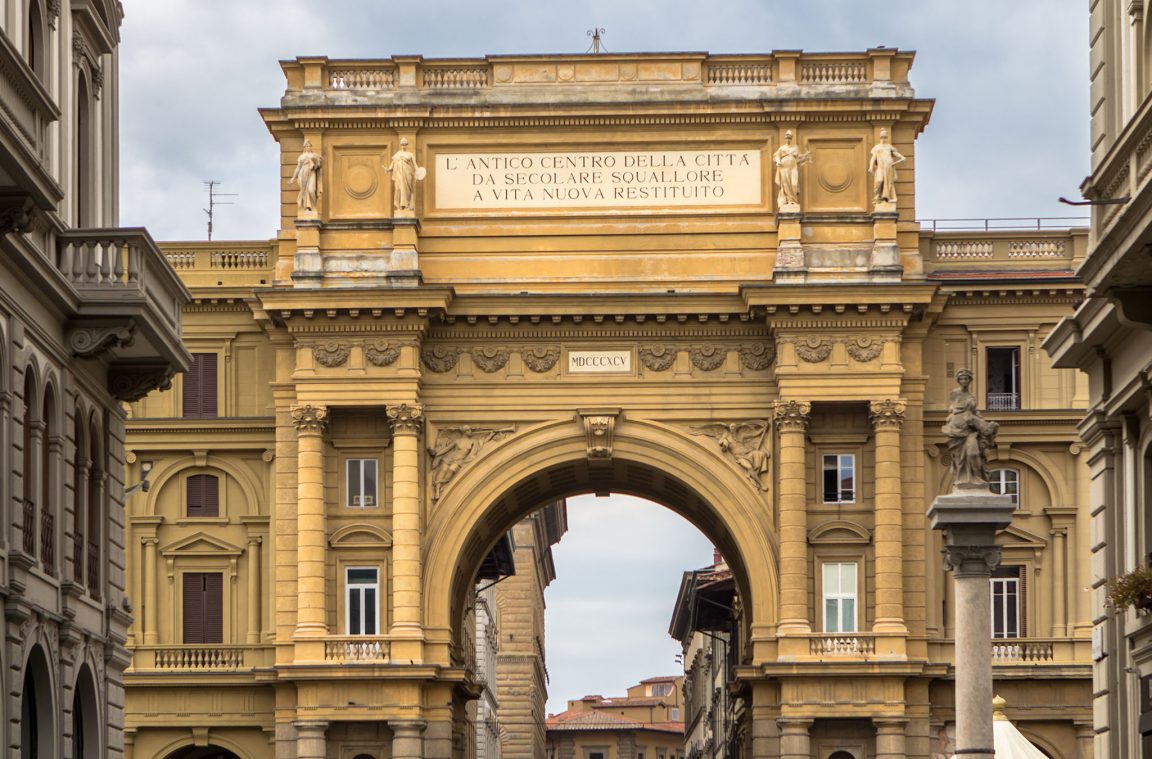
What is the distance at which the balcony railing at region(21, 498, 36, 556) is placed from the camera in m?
34.1

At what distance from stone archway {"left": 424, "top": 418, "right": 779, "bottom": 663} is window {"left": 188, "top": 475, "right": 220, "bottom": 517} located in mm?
6506

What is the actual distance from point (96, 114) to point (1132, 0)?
16.3 meters

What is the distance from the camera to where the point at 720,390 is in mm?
66938

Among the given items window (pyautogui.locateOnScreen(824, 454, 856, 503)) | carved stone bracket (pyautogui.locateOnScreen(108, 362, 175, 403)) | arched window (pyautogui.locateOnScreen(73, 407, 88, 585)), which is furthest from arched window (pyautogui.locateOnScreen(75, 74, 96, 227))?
window (pyautogui.locateOnScreen(824, 454, 856, 503))

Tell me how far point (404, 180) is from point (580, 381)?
7.19 m

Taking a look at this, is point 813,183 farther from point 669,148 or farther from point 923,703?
point 923,703

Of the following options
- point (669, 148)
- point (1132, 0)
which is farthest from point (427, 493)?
point (1132, 0)

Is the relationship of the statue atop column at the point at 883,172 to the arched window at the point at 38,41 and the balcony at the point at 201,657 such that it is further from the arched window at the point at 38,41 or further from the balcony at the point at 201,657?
the arched window at the point at 38,41

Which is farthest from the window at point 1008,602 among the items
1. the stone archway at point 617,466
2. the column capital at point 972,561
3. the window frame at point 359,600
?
the column capital at point 972,561

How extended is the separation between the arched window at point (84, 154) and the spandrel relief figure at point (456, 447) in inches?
1116

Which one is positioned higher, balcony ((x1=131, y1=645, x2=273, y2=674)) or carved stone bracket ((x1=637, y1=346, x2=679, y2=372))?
carved stone bracket ((x1=637, y1=346, x2=679, y2=372))

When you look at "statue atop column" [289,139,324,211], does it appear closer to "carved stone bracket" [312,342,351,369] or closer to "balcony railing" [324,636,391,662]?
"carved stone bracket" [312,342,351,369]

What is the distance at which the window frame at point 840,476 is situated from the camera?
66938 millimetres

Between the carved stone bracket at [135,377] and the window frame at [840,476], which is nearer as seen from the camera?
the carved stone bracket at [135,377]
